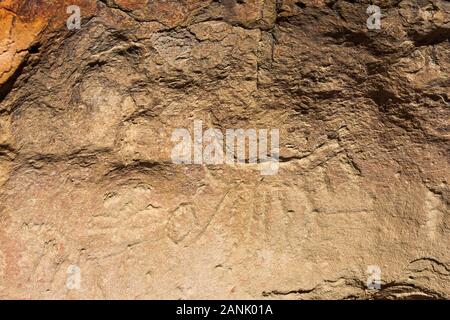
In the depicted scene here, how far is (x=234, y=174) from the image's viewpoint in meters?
1.67

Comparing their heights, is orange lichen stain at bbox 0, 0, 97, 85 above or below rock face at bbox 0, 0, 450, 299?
above

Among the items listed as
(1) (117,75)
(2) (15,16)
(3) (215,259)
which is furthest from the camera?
(2) (15,16)

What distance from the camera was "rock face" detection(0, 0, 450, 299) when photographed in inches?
65.0

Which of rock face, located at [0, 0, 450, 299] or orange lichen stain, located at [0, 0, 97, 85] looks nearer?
rock face, located at [0, 0, 450, 299]

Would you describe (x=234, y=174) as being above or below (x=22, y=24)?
below

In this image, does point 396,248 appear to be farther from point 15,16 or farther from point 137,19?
point 15,16

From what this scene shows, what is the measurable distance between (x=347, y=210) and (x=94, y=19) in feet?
3.60

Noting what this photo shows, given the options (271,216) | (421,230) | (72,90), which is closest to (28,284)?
(72,90)

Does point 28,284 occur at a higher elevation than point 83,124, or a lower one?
lower

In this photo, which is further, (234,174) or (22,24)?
(22,24)

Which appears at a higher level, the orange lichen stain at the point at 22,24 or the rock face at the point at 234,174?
the orange lichen stain at the point at 22,24

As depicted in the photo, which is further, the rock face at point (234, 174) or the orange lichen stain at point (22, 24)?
the orange lichen stain at point (22, 24)

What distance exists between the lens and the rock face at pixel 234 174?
1651mm

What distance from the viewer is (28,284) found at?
1675mm
